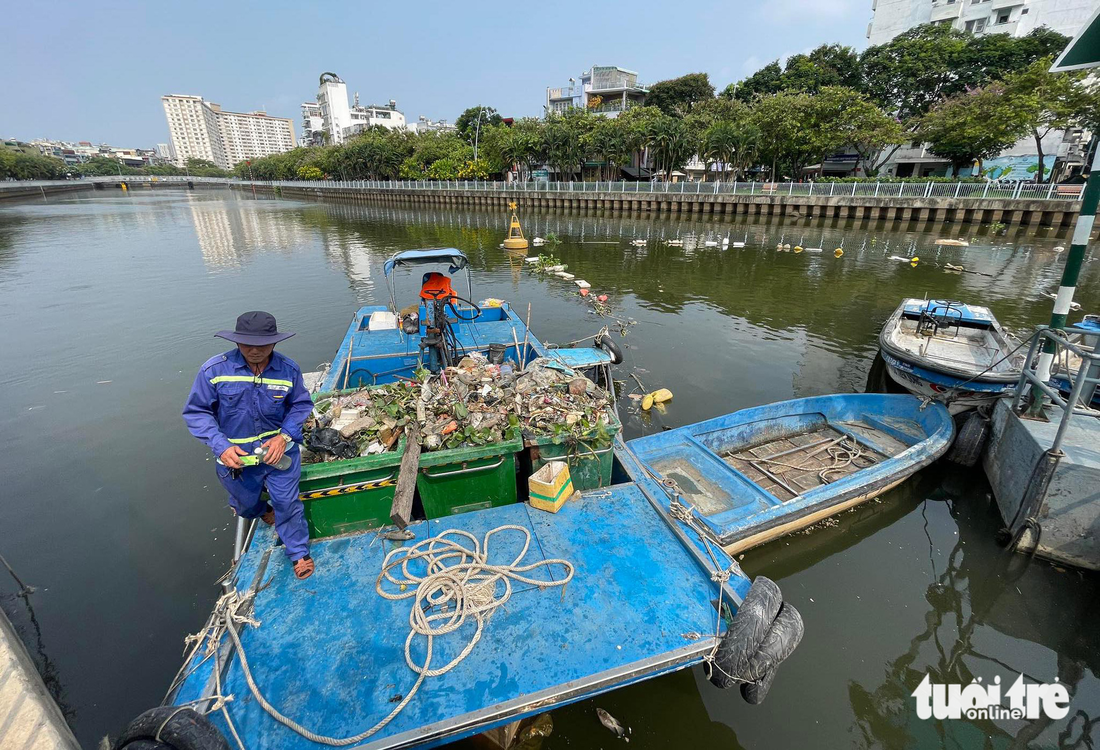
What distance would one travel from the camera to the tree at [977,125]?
105 feet

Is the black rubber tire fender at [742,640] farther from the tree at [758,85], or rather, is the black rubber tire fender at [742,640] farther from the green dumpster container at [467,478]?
the tree at [758,85]

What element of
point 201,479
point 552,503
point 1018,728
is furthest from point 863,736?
point 201,479

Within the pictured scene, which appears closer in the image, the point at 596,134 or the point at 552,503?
the point at 552,503

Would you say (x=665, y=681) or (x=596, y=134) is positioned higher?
(x=596, y=134)

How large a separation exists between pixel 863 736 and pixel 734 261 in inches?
891

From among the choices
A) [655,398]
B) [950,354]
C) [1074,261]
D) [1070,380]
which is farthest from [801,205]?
[1074,261]

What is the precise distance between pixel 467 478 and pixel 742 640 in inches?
102

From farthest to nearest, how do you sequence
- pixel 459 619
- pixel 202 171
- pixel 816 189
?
pixel 202 171
pixel 816 189
pixel 459 619

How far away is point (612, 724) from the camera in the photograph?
4020mm

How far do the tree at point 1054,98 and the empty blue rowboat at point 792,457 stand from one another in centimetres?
3868

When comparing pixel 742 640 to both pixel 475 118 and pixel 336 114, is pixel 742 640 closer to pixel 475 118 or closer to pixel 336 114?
pixel 475 118

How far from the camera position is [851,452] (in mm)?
7195

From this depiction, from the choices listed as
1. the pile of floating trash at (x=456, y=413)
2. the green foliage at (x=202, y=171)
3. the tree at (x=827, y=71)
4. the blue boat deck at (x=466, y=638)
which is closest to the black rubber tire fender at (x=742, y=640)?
the blue boat deck at (x=466, y=638)

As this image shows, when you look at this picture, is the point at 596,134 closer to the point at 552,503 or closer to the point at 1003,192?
the point at 1003,192
